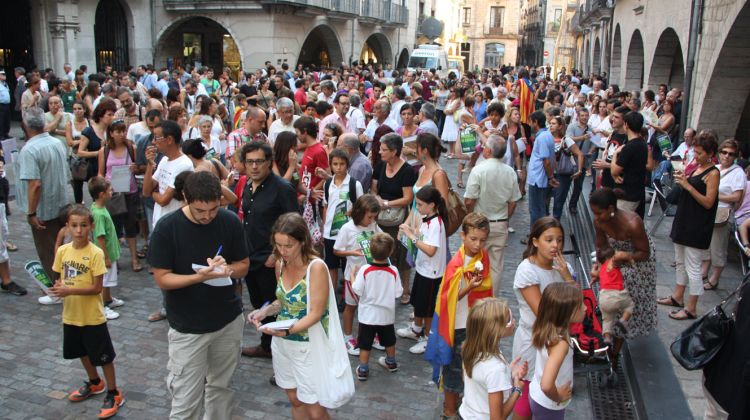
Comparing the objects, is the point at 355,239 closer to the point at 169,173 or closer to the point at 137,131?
the point at 169,173

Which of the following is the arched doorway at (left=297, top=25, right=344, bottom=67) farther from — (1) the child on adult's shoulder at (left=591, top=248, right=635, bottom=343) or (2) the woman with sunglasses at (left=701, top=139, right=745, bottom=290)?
(1) the child on adult's shoulder at (left=591, top=248, right=635, bottom=343)

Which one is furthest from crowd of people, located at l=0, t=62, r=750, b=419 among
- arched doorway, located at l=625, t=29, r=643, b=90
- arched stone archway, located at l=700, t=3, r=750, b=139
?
arched doorway, located at l=625, t=29, r=643, b=90

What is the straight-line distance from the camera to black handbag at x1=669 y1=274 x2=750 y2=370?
3455mm

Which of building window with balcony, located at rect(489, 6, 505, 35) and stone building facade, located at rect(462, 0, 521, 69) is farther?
building window with balcony, located at rect(489, 6, 505, 35)

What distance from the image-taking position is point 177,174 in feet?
19.9

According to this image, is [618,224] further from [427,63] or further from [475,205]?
[427,63]

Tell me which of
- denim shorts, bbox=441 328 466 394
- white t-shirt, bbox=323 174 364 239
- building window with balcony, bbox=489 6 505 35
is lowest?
denim shorts, bbox=441 328 466 394

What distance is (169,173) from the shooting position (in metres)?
6.15

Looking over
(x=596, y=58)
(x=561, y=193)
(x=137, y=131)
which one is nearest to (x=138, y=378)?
(x=137, y=131)

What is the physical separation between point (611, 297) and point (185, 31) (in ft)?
83.4

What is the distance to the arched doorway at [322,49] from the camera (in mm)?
31625

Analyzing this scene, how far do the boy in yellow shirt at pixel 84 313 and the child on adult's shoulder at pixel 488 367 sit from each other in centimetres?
276

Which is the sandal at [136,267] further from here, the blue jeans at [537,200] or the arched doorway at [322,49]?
the arched doorway at [322,49]

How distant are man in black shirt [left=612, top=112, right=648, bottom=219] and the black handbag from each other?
4061 mm
